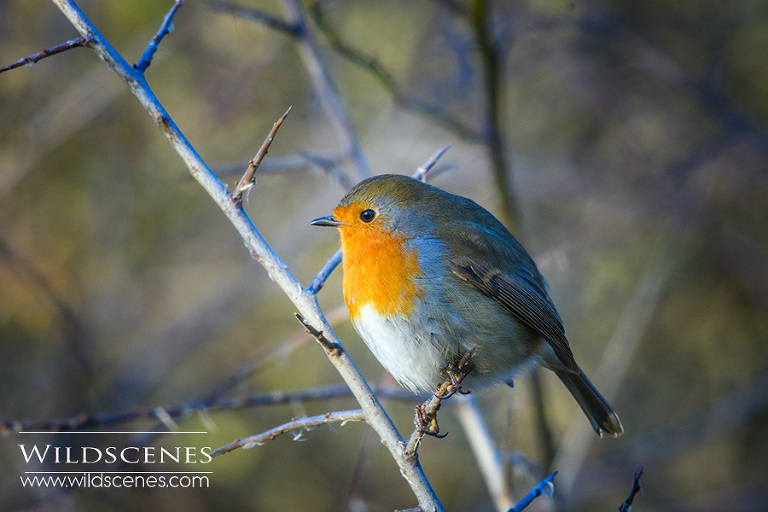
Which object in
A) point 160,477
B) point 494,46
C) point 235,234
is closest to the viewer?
point 494,46

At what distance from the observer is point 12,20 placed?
16.5 feet

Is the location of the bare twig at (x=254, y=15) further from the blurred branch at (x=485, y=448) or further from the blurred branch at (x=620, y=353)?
the blurred branch at (x=620, y=353)

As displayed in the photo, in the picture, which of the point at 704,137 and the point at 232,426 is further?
Result: the point at 704,137

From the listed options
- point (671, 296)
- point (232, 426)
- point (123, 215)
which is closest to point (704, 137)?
point (671, 296)

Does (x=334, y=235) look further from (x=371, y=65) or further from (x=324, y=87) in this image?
(x=371, y=65)

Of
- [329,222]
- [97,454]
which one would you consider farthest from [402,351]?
[97,454]

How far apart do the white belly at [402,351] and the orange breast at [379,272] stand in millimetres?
48

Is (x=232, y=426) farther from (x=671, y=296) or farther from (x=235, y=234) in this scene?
(x=671, y=296)

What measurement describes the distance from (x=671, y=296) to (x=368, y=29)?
148 inches

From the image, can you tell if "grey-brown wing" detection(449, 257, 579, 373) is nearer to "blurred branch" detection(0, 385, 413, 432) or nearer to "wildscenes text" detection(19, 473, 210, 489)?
"blurred branch" detection(0, 385, 413, 432)

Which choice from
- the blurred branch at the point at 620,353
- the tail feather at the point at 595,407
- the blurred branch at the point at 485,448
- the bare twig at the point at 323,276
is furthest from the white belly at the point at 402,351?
the blurred branch at the point at 620,353

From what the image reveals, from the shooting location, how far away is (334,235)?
584 centimetres

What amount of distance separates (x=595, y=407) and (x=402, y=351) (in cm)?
125

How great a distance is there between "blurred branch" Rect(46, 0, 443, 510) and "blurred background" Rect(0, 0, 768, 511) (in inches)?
115
